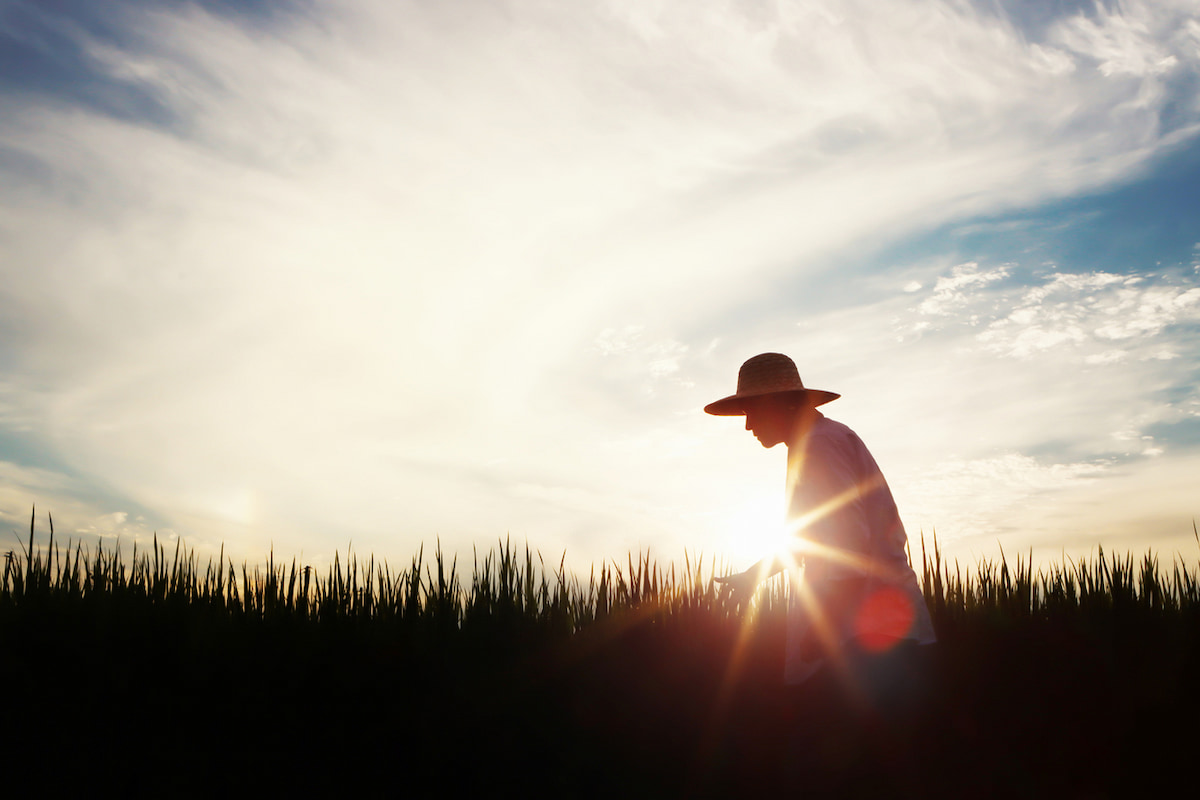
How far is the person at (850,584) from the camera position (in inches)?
166

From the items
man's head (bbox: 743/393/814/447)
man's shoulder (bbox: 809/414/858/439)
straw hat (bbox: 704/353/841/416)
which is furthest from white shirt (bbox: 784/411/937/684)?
straw hat (bbox: 704/353/841/416)

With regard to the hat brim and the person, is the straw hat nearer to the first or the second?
the hat brim

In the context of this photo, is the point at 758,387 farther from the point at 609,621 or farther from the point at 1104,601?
the point at 1104,601

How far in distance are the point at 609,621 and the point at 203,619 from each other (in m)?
3.13

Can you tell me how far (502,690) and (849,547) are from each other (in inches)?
115

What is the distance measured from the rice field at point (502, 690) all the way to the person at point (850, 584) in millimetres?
1687

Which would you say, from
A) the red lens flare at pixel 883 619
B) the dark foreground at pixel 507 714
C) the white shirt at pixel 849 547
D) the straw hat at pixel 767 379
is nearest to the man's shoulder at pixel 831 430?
the white shirt at pixel 849 547

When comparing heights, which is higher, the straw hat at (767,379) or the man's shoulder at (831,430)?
the straw hat at (767,379)

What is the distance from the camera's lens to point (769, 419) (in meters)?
4.95

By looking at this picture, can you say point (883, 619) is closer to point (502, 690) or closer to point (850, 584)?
point (850, 584)

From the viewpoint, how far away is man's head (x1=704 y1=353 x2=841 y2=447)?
4914mm

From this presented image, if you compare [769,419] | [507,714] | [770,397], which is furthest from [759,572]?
[507,714]

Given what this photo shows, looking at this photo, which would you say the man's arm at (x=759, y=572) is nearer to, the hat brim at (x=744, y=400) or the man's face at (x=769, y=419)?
the man's face at (x=769, y=419)

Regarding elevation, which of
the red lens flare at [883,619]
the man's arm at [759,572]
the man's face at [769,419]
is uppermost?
the man's face at [769,419]
